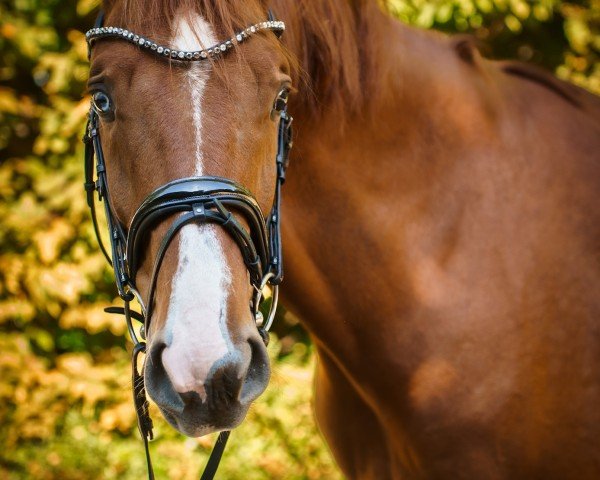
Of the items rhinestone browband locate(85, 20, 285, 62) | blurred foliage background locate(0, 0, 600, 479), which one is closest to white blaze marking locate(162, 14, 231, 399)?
rhinestone browband locate(85, 20, 285, 62)

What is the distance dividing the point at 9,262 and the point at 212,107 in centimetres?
282

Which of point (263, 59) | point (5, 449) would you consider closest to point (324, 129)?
point (263, 59)

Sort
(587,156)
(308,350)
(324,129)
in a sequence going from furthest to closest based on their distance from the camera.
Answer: (308,350) < (587,156) < (324,129)

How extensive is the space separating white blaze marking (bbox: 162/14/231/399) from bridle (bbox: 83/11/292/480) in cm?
4

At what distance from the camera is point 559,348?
1856mm

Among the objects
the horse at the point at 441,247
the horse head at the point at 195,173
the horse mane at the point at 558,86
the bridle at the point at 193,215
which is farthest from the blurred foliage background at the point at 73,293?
the horse head at the point at 195,173

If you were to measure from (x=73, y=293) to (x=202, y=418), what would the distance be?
261 cm

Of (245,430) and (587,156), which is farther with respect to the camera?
(245,430)

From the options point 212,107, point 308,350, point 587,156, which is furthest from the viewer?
point 308,350

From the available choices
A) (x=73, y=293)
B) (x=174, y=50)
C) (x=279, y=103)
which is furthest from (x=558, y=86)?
(x=73, y=293)

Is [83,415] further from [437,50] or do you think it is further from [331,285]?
[437,50]

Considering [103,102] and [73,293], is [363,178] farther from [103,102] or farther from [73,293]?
[73,293]

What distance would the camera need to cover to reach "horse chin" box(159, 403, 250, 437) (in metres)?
1.26

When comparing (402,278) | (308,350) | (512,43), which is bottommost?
(308,350)
